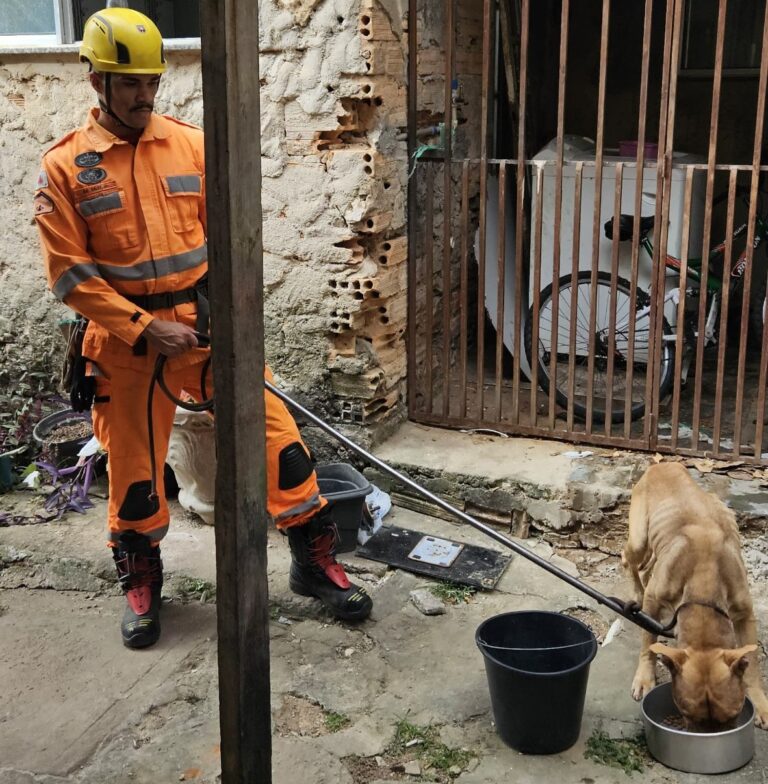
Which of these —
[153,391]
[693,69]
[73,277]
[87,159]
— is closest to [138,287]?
[73,277]

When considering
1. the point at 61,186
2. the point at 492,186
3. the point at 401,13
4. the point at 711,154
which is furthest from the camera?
the point at 492,186

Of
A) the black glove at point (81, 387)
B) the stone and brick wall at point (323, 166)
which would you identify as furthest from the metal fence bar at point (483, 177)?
the black glove at point (81, 387)

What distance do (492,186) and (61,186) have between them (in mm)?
3213

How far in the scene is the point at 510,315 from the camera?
657 centimetres

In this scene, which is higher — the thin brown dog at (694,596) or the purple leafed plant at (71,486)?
the thin brown dog at (694,596)

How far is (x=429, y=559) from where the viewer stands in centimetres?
496

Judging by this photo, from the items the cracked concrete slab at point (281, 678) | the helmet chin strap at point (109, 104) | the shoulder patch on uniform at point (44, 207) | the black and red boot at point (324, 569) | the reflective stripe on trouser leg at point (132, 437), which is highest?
the helmet chin strap at point (109, 104)

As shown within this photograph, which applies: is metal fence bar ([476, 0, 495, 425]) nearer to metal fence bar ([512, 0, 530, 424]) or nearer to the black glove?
metal fence bar ([512, 0, 530, 424])

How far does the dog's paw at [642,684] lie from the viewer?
382 centimetres

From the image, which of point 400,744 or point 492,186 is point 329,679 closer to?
point 400,744

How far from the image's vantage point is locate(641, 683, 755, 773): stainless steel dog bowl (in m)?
3.35

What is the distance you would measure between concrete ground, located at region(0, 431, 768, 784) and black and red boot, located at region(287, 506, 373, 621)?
86mm

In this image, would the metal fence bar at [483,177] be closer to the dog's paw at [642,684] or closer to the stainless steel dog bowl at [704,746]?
the dog's paw at [642,684]

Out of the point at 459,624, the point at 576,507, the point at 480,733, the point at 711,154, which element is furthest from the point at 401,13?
the point at 480,733
